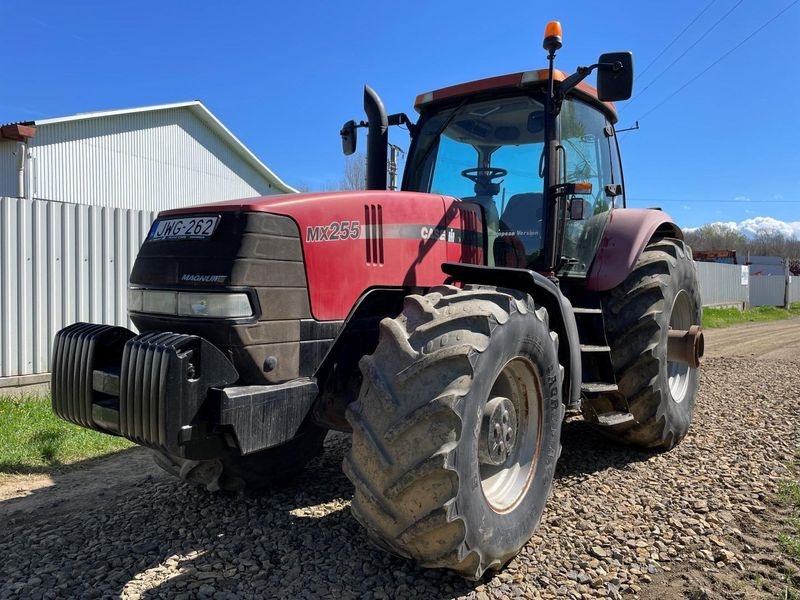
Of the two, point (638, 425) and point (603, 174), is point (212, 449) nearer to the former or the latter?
point (638, 425)

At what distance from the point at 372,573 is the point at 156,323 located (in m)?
1.45

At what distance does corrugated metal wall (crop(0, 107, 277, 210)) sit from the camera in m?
15.8

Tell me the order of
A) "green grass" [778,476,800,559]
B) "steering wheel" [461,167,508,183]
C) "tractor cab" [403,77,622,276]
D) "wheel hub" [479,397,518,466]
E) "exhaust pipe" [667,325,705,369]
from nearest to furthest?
"wheel hub" [479,397,518,466] → "green grass" [778,476,800,559] → "tractor cab" [403,77,622,276] → "steering wheel" [461,167,508,183] → "exhaust pipe" [667,325,705,369]

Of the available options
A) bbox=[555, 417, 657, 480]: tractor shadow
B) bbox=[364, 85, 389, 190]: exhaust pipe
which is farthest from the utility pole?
bbox=[555, 417, 657, 480]: tractor shadow

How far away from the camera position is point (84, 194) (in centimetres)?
1683

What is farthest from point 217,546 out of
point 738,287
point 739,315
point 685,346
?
point 738,287

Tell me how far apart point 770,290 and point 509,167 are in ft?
101

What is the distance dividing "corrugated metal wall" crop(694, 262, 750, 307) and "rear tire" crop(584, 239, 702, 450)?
19528mm

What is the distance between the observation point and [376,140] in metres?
4.29

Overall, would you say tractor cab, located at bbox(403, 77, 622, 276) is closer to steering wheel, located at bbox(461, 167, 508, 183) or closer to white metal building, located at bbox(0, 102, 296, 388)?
steering wheel, located at bbox(461, 167, 508, 183)

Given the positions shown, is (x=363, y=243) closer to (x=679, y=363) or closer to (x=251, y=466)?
(x=251, y=466)

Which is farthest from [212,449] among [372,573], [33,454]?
[33,454]

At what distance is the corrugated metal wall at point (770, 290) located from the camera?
2989 centimetres

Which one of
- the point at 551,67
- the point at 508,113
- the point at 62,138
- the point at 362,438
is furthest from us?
the point at 62,138
